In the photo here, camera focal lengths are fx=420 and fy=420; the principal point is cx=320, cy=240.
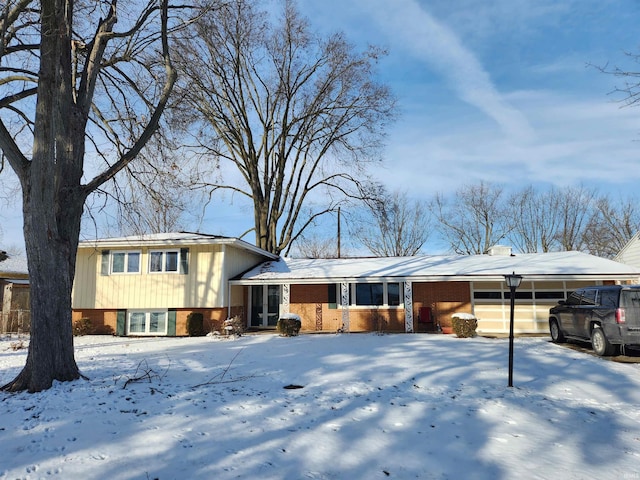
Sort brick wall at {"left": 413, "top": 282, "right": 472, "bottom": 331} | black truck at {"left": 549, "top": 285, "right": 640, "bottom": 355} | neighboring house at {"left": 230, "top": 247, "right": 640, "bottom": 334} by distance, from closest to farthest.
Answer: black truck at {"left": 549, "top": 285, "right": 640, "bottom": 355} → neighboring house at {"left": 230, "top": 247, "right": 640, "bottom": 334} → brick wall at {"left": 413, "top": 282, "right": 472, "bottom": 331}

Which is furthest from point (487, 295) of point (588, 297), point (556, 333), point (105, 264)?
point (105, 264)

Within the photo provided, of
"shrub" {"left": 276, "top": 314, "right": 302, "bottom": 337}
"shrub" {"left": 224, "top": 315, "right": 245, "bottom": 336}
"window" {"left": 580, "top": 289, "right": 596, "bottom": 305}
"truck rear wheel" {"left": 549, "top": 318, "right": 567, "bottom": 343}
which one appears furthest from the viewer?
"shrub" {"left": 224, "top": 315, "right": 245, "bottom": 336}

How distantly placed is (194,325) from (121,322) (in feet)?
11.5

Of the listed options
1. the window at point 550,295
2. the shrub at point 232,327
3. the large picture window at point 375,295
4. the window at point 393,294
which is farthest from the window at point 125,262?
the window at point 550,295

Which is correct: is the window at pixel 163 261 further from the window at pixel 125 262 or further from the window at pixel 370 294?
the window at pixel 370 294

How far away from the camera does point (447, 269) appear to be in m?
17.3

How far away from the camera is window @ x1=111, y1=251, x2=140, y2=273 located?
57.0ft

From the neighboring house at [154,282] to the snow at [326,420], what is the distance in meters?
7.00

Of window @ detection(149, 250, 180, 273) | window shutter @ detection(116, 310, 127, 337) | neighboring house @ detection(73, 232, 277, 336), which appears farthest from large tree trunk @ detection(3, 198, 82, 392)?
window shutter @ detection(116, 310, 127, 337)

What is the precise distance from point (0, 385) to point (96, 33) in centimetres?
698

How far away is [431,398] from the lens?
6.82m

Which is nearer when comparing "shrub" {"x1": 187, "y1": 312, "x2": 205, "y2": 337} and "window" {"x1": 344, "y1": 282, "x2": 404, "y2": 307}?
"shrub" {"x1": 187, "y1": 312, "x2": 205, "y2": 337}

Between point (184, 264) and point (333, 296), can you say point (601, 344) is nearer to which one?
point (333, 296)

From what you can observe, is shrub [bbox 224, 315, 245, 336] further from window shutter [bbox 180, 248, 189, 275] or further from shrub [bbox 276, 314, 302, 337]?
window shutter [bbox 180, 248, 189, 275]
